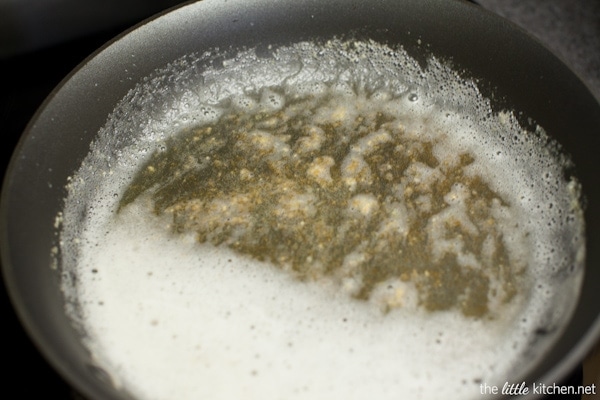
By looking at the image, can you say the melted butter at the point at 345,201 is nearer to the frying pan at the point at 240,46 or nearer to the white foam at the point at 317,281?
the white foam at the point at 317,281

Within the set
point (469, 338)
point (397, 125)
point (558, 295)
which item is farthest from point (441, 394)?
point (397, 125)

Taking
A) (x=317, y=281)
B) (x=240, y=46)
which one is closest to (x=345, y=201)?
(x=317, y=281)

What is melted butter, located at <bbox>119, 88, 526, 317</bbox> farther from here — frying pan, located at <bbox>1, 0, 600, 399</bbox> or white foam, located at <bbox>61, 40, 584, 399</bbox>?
frying pan, located at <bbox>1, 0, 600, 399</bbox>

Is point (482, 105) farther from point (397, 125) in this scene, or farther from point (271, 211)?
point (271, 211)

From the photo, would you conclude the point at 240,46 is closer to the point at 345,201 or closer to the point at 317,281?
the point at 345,201

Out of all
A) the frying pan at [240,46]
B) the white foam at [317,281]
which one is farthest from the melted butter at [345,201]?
the frying pan at [240,46]

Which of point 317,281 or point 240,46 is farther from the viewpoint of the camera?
point 240,46
